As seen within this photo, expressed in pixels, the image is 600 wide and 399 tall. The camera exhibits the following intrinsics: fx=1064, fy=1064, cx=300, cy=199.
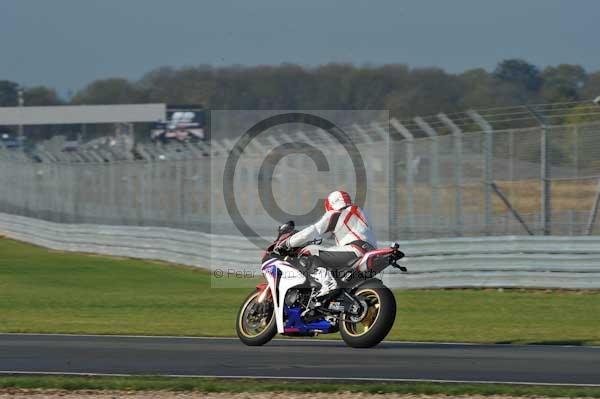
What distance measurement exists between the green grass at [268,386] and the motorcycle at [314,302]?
1.84 metres

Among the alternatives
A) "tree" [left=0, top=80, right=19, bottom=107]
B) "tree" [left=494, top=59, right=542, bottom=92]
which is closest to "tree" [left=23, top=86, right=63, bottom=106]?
"tree" [left=0, top=80, right=19, bottom=107]

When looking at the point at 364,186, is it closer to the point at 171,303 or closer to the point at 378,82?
the point at 171,303

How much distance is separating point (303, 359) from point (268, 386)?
167 cm

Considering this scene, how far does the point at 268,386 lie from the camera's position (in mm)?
8594

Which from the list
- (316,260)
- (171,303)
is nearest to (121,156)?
(171,303)

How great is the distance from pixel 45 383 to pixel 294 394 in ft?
7.03

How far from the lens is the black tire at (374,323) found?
10273mm

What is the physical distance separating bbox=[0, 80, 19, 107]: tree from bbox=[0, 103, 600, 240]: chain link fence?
120 feet

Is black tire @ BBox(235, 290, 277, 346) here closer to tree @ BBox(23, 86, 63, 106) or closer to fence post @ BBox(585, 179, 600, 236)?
fence post @ BBox(585, 179, 600, 236)

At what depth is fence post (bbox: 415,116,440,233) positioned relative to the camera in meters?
20.2

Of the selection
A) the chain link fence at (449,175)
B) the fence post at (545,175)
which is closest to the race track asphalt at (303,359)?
the fence post at (545,175)

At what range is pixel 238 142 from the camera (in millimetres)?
27734

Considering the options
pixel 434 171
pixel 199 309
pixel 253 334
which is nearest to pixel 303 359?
pixel 253 334

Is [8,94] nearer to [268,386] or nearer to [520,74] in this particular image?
[520,74]
